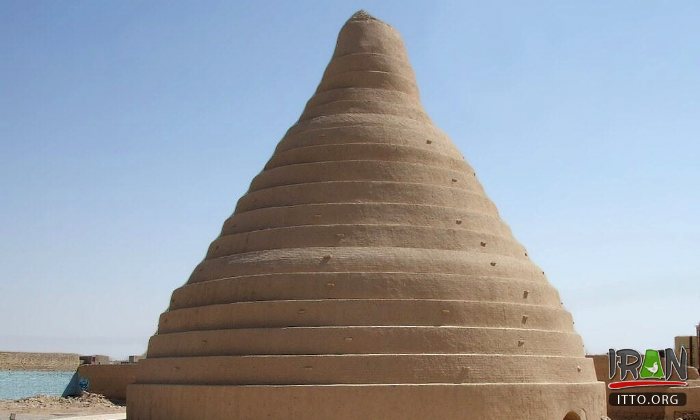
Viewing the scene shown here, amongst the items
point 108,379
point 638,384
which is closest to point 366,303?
point 638,384

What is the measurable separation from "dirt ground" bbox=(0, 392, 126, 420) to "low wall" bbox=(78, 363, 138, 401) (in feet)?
1.70


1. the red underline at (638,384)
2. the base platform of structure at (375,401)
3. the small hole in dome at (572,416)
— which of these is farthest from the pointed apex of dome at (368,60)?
the red underline at (638,384)

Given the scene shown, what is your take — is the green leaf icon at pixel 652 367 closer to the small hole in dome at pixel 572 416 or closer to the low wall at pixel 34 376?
the small hole in dome at pixel 572 416

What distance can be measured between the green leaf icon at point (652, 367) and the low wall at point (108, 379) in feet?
74.7

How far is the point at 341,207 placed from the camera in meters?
23.1

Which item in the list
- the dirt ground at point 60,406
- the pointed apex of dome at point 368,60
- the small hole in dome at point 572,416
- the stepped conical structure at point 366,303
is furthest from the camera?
the dirt ground at point 60,406

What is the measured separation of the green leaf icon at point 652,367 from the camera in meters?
33.8

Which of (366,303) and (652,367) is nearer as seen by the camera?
(366,303)

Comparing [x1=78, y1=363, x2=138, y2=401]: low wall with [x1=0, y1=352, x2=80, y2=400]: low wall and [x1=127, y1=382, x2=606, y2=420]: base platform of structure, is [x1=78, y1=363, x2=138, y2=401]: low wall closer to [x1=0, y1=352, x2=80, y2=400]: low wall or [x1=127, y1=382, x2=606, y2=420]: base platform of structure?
[x1=0, y1=352, x2=80, y2=400]: low wall

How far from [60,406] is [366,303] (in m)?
23.9

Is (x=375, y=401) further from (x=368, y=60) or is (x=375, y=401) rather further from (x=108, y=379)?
(x=108, y=379)

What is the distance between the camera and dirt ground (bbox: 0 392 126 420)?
35.3 m

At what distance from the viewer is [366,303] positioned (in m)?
20.9

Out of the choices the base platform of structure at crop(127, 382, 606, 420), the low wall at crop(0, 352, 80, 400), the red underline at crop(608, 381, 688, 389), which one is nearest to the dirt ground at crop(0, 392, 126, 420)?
the low wall at crop(0, 352, 80, 400)
